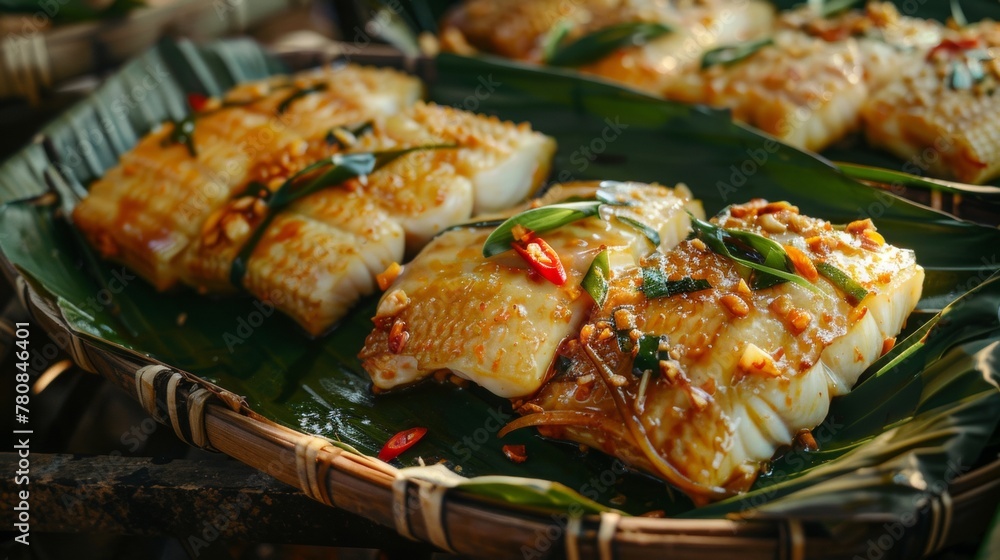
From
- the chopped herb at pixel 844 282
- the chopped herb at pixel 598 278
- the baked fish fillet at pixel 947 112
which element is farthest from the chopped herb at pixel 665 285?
the baked fish fillet at pixel 947 112

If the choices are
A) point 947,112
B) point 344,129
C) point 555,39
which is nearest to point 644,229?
point 344,129

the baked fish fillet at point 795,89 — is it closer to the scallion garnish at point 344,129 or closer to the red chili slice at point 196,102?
the scallion garnish at point 344,129

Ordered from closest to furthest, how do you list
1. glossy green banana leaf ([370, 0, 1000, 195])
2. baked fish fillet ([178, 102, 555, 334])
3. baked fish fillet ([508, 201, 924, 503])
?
baked fish fillet ([508, 201, 924, 503])
baked fish fillet ([178, 102, 555, 334])
glossy green banana leaf ([370, 0, 1000, 195])

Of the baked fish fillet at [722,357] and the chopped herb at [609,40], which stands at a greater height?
the chopped herb at [609,40]

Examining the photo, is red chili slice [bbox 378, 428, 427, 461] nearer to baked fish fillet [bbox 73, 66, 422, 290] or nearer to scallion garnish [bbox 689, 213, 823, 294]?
scallion garnish [bbox 689, 213, 823, 294]

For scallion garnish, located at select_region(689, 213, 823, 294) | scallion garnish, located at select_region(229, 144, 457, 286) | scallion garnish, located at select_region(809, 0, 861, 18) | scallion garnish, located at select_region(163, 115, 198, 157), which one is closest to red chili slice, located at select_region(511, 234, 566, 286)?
scallion garnish, located at select_region(689, 213, 823, 294)
